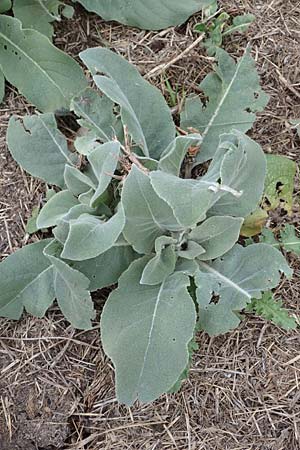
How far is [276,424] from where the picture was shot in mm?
2066

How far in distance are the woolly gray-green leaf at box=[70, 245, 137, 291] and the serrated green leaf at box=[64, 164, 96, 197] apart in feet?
0.63

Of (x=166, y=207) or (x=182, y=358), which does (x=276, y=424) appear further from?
(x=166, y=207)

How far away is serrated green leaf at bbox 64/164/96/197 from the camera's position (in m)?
1.99

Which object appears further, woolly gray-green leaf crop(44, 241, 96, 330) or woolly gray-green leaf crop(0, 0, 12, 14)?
woolly gray-green leaf crop(0, 0, 12, 14)

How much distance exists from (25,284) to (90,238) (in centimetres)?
39

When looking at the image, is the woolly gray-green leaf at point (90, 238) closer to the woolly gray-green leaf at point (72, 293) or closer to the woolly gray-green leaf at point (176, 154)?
the woolly gray-green leaf at point (72, 293)

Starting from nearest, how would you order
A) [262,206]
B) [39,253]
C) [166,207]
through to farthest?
[166,207] → [39,253] → [262,206]

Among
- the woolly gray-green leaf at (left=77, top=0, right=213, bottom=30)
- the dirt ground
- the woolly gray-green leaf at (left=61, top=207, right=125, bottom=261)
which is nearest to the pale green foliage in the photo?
the woolly gray-green leaf at (left=61, top=207, right=125, bottom=261)

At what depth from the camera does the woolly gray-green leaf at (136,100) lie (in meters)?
1.94

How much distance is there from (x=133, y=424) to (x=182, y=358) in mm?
Result: 358

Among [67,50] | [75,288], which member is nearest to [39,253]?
[75,288]

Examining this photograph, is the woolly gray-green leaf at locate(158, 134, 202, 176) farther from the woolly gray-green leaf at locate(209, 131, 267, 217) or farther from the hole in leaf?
the hole in leaf

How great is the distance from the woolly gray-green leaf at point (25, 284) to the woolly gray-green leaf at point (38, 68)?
0.49 m

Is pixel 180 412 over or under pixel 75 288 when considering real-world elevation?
under
